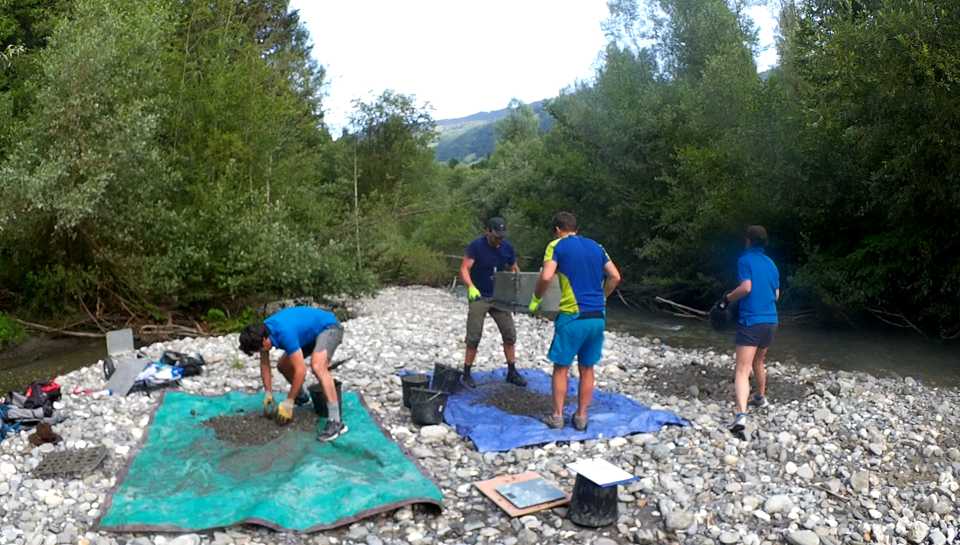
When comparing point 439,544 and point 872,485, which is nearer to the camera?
→ point 439,544

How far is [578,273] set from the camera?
20.2 feet

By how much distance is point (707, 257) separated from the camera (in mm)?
17047

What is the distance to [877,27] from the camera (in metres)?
10.6

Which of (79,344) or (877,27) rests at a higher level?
(877,27)

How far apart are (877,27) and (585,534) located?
936 centimetres

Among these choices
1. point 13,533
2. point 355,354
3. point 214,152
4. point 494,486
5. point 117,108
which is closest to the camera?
point 13,533

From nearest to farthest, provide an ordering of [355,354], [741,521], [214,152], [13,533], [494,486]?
1. [13,533]
2. [741,521]
3. [494,486]
4. [355,354]
5. [214,152]

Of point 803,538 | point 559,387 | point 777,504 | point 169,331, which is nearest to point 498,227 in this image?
point 559,387

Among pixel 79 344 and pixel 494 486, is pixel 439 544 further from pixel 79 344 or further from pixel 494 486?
pixel 79 344

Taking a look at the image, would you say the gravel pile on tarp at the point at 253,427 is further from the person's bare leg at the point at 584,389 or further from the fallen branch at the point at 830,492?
the fallen branch at the point at 830,492

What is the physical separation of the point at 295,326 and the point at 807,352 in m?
9.64

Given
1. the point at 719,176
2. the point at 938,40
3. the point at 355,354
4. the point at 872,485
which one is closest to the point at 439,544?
the point at 872,485

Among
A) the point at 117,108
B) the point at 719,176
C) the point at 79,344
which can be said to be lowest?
the point at 79,344

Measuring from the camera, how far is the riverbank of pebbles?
4.71 m
